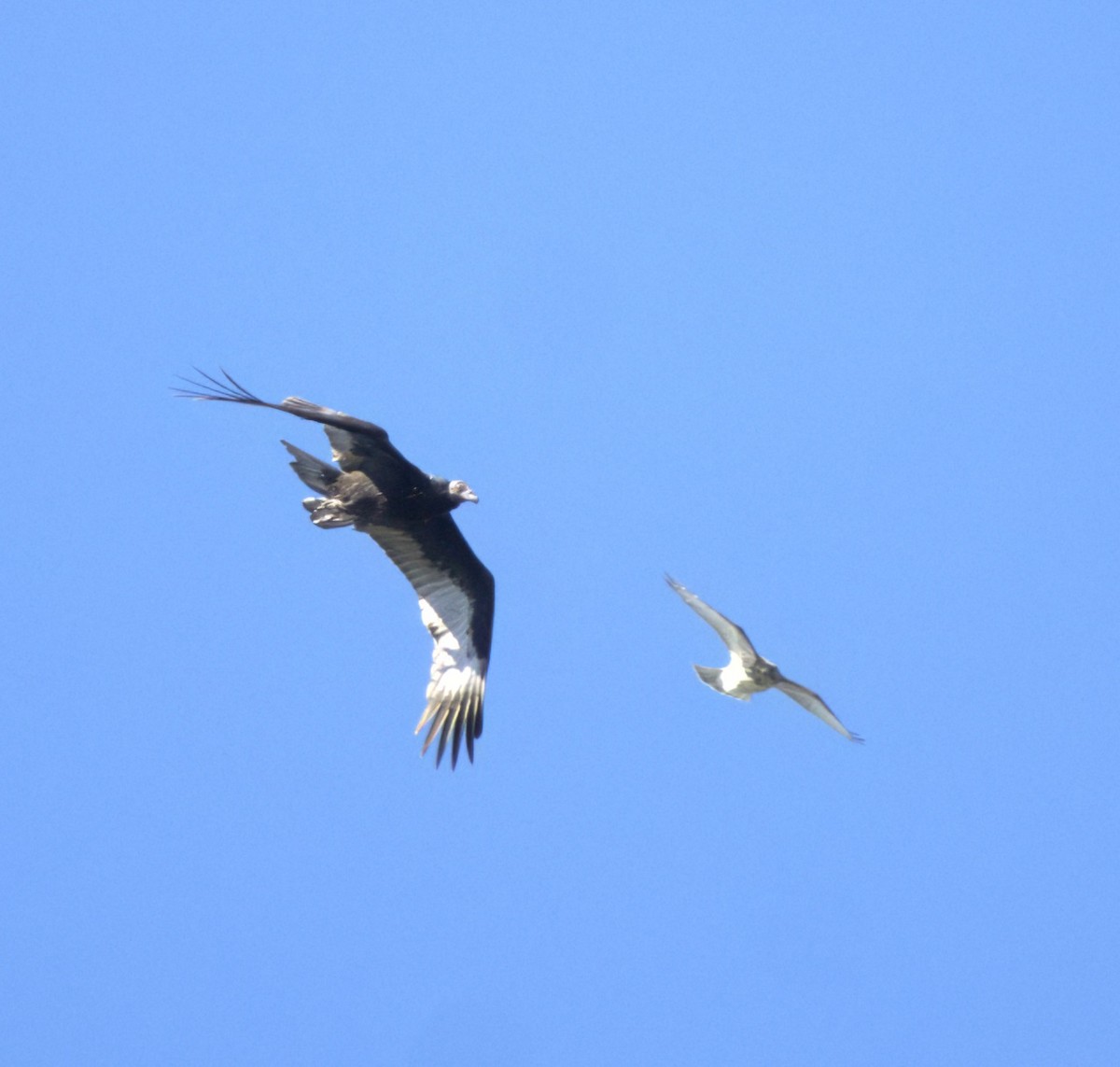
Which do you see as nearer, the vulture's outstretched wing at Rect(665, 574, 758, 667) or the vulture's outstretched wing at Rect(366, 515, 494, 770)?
the vulture's outstretched wing at Rect(665, 574, 758, 667)

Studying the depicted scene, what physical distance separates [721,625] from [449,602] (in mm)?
3086

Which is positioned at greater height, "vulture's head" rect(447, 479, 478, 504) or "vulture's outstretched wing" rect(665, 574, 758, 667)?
"vulture's head" rect(447, 479, 478, 504)

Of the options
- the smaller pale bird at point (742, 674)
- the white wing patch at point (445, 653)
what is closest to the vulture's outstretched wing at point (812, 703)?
the smaller pale bird at point (742, 674)

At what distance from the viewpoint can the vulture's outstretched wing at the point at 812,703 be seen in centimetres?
1367

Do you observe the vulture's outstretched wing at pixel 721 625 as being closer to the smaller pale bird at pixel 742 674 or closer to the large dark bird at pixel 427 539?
the smaller pale bird at pixel 742 674

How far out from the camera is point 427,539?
15367mm

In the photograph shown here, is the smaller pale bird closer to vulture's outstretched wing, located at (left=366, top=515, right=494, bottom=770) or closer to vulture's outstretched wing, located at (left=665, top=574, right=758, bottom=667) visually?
vulture's outstretched wing, located at (left=665, top=574, right=758, bottom=667)

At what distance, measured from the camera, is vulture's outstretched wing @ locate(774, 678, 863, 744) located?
44.9 feet

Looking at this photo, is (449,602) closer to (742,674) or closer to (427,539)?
(427,539)

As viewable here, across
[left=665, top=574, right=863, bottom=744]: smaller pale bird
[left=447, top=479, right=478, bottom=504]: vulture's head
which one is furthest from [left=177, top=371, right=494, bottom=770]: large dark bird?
[left=665, top=574, right=863, bottom=744]: smaller pale bird

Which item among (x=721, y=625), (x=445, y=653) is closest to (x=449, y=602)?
(x=445, y=653)

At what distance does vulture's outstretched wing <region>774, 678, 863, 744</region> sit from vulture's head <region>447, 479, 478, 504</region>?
128 inches

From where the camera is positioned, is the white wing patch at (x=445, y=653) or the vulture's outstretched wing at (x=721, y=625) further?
the white wing patch at (x=445, y=653)

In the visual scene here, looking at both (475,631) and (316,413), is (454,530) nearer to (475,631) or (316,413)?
(475,631)
